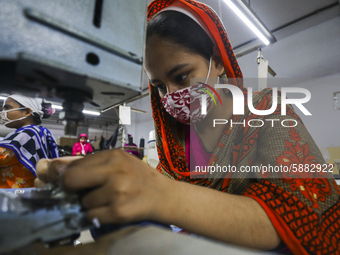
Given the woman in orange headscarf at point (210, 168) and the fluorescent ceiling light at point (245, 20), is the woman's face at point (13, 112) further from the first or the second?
the fluorescent ceiling light at point (245, 20)

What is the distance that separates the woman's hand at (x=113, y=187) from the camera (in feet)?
0.79

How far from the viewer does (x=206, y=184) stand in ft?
2.48

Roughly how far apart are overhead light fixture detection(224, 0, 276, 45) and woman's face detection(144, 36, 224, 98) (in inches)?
70.6

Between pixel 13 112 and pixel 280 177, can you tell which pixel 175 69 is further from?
pixel 13 112

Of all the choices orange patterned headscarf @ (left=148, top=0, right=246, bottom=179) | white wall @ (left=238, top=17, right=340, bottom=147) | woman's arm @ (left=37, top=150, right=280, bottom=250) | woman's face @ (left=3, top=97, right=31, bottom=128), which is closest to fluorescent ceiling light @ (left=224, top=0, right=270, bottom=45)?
white wall @ (left=238, top=17, right=340, bottom=147)

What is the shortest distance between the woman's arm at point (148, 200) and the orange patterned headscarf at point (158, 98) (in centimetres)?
43

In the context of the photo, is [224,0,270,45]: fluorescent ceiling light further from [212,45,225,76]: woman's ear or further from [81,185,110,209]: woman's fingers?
[81,185,110,209]: woman's fingers

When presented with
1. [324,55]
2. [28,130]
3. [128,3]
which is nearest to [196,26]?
[128,3]

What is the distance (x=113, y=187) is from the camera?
0.80 feet

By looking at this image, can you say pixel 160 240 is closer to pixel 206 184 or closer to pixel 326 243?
pixel 326 243

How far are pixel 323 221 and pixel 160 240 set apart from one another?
46 cm

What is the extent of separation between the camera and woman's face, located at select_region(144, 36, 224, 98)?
0.70 m

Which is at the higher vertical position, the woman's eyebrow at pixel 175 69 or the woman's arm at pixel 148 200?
the woman's eyebrow at pixel 175 69

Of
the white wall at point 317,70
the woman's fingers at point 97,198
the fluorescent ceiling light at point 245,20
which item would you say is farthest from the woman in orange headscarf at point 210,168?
the white wall at point 317,70
